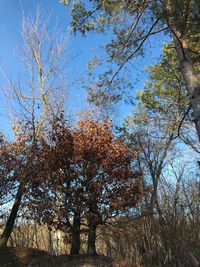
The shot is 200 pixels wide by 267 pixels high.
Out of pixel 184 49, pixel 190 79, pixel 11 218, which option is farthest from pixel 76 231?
pixel 184 49

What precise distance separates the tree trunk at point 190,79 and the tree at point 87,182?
9.86 ft

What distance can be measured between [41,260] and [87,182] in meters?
2.57

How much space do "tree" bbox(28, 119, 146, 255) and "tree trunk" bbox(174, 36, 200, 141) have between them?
9.86 ft

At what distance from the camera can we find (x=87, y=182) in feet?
27.9

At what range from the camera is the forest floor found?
8133mm

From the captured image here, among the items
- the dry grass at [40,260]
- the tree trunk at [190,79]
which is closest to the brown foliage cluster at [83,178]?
the dry grass at [40,260]

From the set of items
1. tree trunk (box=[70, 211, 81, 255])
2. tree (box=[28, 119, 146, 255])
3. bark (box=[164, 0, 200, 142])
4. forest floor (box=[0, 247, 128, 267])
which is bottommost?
forest floor (box=[0, 247, 128, 267])

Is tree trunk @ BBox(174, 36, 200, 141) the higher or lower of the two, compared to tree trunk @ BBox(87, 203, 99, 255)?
higher

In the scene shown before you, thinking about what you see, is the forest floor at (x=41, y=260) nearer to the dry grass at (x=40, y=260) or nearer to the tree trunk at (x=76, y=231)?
the dry grass at (x=40, y=260)

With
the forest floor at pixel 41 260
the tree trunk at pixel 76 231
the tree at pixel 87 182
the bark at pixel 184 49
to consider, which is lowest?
the forest floor at pixel 41 260

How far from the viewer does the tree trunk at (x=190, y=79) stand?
20.2 feet

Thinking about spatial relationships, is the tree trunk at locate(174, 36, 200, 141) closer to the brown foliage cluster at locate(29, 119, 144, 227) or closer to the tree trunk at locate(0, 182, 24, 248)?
the brown foliage cluster at locate(29, 119, 144, 227)

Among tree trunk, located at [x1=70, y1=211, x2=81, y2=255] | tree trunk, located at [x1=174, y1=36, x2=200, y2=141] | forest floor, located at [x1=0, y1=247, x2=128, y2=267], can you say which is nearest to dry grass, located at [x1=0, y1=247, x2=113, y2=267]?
forest floor, located at [x1=0, y1=247, x2=128, y2=267]

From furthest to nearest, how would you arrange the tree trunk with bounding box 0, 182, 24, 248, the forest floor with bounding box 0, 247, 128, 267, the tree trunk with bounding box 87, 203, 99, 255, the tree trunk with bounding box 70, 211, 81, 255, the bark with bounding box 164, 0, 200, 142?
the tree trunk with bounding box 0, 182, 24, 248 → the tree trunk with bounding box 70, 211, 81, 255 → the tree trunk with bounding box 87, 203, 99, 255 → the forest floor with bounding box 0, 247, 128, 267 → the bark with bounding box 164, 0, 200, 142
